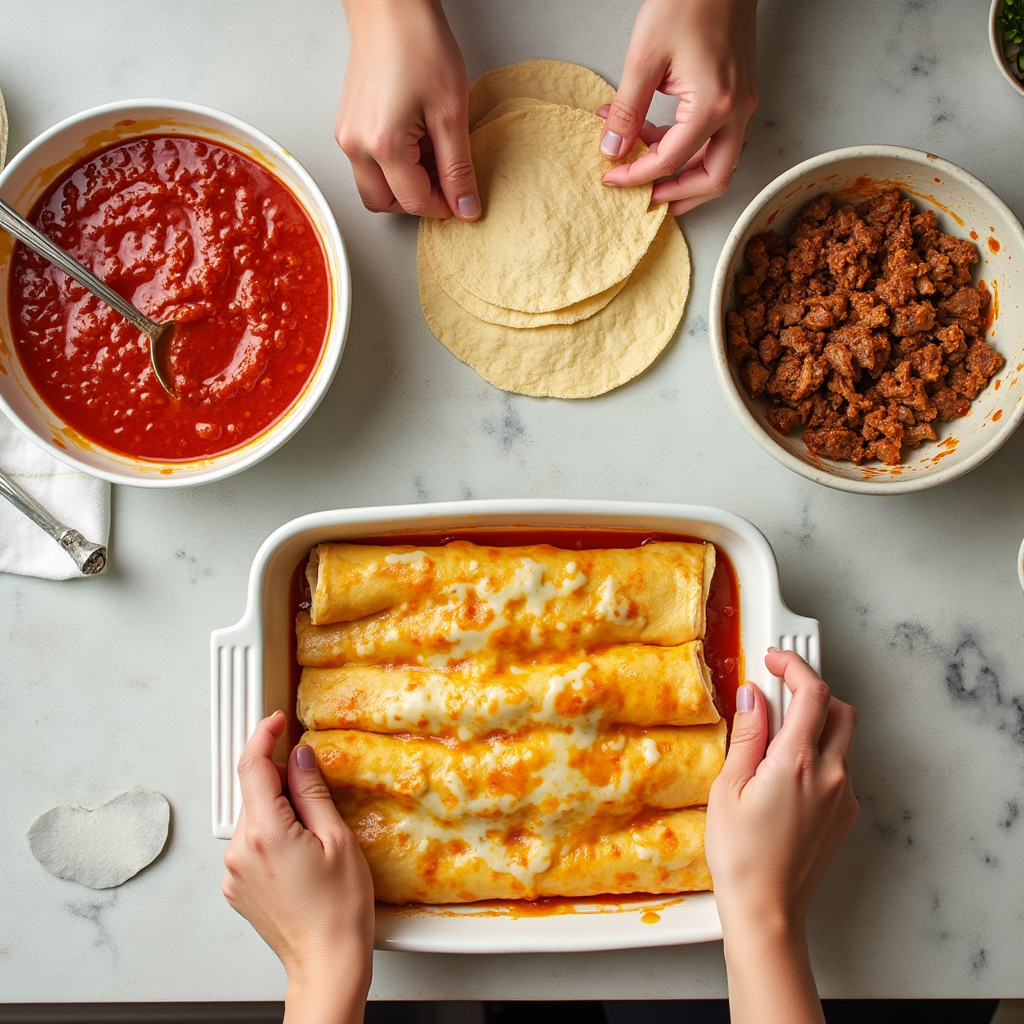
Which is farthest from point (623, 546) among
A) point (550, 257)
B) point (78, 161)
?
point (78, 161)

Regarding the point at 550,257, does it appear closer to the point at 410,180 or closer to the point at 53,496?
the point at 410,180

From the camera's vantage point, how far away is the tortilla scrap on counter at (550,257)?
6.10 ft

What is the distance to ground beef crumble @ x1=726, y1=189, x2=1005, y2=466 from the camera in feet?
5.85

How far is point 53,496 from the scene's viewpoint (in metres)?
1.96

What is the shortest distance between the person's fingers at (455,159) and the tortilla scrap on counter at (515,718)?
2.36ft

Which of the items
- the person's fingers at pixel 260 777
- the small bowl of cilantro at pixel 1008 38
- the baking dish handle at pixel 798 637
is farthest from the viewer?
the small bowl of cilantro at pixel 1008 38

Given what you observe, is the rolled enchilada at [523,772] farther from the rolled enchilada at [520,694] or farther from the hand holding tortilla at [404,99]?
the hand holding tortilla at [404,99]

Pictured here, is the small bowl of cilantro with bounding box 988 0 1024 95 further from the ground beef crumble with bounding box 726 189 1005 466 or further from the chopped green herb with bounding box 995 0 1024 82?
the ground beef crumble with bounding box 726 189 1005 466

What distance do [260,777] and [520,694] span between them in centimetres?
52

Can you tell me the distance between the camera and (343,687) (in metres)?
1.83

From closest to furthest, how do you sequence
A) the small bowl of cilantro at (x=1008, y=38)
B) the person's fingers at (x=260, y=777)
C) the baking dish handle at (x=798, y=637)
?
1. the person's fingers at (x=260, y=777)
2. the baking dish handle at (x=798, y=637)
3. the small bowl of cilantro at (x=1008, y=38)

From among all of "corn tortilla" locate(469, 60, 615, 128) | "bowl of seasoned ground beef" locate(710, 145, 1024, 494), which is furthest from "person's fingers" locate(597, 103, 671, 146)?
"bowl of seasoned ground beef" locate(710, 145, 1024, 494)

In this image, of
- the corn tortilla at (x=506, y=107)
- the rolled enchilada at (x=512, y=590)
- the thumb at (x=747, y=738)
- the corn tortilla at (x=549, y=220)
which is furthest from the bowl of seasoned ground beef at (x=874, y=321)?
the corn tortilla at (x=506, y=107)

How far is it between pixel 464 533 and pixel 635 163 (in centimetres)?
85
